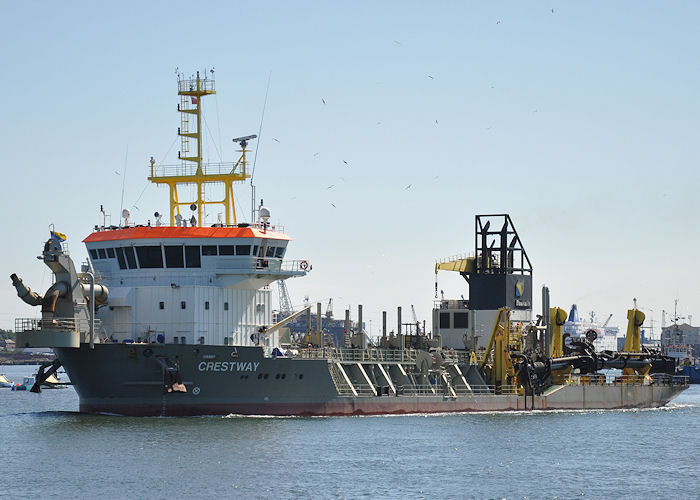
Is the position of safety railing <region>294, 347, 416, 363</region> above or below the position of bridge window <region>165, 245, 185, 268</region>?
below

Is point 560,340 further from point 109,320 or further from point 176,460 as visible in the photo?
point 176,460

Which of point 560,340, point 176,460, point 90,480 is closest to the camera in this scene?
point 90,480

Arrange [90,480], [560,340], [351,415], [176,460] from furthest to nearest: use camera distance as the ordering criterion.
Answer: [560,340], [351,415], [176,460], [90,480]

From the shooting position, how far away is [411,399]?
61406 millimetres

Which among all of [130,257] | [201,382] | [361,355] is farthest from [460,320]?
[130,257]

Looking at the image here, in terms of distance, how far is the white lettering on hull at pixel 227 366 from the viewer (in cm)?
5375

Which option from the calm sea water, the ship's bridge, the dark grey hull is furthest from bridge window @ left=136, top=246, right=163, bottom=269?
the calm sea water

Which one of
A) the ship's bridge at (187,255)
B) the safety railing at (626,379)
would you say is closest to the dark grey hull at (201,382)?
the ship's bridge at (187,255)

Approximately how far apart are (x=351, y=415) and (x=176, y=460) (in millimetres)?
16084

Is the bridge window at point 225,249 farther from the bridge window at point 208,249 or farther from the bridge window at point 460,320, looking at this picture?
the bridge window at point 460,320

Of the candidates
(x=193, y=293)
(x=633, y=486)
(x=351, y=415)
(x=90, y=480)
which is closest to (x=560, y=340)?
(x=351, y=415)

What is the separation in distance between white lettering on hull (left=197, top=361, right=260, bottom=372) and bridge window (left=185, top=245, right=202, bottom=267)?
5092 millimetres

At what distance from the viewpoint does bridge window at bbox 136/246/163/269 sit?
56281mm

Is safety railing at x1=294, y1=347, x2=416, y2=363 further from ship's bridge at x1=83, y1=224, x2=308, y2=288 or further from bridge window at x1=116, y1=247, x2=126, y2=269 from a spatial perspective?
bridge window at x1=116, y1=247, x2=126, y2=269
